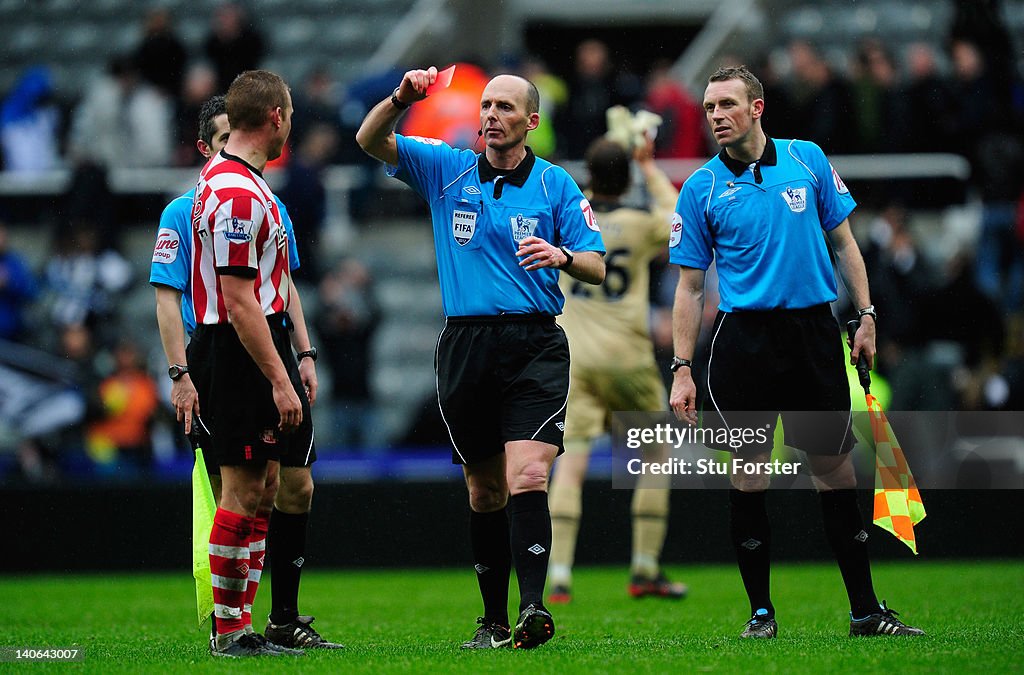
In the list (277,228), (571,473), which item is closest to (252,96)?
(277,228)

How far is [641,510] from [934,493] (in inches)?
139

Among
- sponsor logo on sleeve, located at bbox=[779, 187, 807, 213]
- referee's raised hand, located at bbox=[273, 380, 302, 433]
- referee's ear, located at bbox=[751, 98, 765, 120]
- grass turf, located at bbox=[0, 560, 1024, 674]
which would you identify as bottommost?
grass turf, located at bbox=[0, 560, 1024, 674]

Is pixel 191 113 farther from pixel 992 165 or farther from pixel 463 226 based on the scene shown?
pixel 463 226

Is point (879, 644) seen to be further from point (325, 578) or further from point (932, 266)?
point (932, 266)

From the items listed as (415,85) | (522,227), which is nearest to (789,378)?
(522,227)

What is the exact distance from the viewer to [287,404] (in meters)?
5.72

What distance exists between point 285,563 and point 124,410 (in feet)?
22.5

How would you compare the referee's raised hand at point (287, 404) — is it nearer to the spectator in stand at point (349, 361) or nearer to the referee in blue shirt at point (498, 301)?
the referee in blue shirt at point (498, 301)

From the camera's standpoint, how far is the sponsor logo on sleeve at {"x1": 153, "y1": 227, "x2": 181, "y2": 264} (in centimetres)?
629

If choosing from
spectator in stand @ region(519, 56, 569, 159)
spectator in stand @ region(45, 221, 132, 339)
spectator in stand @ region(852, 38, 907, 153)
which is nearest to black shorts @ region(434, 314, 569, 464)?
spectator in stand @ region(519, 56, 569, 159)

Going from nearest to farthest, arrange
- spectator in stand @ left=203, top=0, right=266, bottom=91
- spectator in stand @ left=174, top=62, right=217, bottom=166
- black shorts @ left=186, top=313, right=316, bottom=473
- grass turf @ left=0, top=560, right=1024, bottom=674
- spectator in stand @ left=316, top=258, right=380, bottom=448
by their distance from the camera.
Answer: grass turf @ left=0, top=560, right=1024, bottom=674
black shorts @ left=186, top=313, right=316, bottom=473
spectator in stand @ left=316, top=258, right=380, bottom=448
spectator in stand @ left=174, top=62, right=217, bottom=166
spectator in stand @ left=203, top=0, right=266, bottom=91

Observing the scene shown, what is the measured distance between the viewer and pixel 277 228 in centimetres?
593

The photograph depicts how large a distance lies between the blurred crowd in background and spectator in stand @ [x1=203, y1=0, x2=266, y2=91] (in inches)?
0.9

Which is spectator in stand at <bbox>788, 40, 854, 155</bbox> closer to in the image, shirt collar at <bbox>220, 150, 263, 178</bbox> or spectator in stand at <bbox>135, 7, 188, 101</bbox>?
spectator in stand at <bbox>135, 7, 188, 101</bbox>
